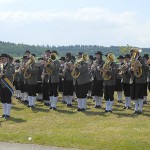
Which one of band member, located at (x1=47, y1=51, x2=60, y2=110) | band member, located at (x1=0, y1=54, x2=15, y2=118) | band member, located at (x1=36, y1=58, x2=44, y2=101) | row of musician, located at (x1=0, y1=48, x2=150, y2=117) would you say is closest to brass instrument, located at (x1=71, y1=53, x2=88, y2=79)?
row of musician, located at (x1=0, y1=48, x2=150, y2=117)

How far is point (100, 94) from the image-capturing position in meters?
17.0

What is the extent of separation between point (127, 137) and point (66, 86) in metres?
7.37

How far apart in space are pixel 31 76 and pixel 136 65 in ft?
15.8

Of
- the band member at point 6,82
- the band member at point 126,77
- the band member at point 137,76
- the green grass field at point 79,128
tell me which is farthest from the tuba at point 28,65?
the band member at point 137,76

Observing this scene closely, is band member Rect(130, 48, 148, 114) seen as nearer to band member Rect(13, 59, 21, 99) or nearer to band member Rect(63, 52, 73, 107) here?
band member Rect(63, 52, 73, 107)

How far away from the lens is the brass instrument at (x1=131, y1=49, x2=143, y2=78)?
14.4m

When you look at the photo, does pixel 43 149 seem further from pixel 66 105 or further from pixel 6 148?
pixel 66 105

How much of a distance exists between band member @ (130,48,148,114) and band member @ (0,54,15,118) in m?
4.55

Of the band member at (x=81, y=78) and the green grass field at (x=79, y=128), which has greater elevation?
the band member at (x=81, y=78)

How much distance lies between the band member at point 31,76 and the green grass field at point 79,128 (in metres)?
0.48

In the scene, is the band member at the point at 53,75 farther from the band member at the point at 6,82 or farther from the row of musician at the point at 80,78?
the band member at the point at 6,82

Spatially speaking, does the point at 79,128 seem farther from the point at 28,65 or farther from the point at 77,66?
the point at 28,65

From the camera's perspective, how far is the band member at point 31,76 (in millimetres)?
16688

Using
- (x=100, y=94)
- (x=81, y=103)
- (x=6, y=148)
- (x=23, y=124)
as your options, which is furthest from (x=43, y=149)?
(x=100, y=94)
